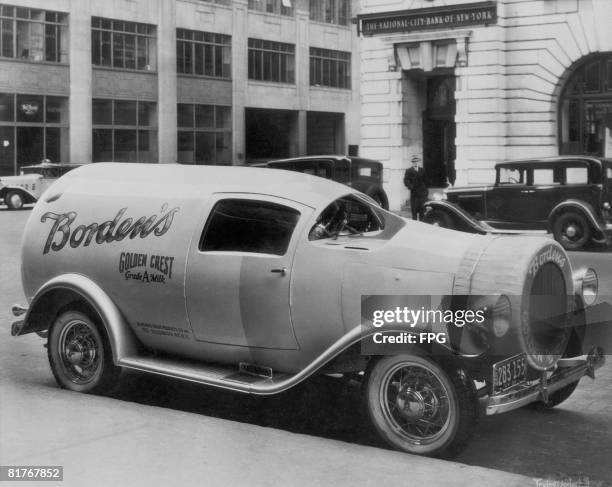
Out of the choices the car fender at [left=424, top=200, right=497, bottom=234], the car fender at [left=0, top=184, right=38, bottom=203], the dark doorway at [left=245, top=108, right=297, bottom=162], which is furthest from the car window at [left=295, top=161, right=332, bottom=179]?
the dark doorway at [left=245, top=108, right=297, bottom=162]

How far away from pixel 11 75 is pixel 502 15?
17489mm

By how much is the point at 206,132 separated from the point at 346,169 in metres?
18.5

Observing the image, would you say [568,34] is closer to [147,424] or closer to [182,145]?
[182,145]

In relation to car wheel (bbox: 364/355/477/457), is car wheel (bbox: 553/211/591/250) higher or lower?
higher

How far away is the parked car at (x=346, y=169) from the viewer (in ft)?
77.2

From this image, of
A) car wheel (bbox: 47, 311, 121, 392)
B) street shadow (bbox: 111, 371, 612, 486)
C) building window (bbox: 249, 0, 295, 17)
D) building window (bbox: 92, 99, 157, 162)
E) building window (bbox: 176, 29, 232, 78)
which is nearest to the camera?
street shadow (bbox: 111, 371, 612, 486)

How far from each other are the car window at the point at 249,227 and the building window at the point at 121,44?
91.2 ft

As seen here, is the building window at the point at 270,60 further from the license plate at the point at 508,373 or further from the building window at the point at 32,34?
the license plate at the point at 508,373

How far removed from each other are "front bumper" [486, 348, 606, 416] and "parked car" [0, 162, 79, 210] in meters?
25.0

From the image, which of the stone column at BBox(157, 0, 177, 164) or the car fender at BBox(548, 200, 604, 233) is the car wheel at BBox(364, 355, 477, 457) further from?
the stone column at BBox(157, 0, 177, 164)

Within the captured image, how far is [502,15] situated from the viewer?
2525 centimetres

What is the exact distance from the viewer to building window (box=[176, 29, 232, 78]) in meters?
39.3

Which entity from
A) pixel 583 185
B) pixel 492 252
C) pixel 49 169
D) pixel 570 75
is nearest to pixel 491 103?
pixel 570 75

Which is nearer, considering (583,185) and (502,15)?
(583,185)
